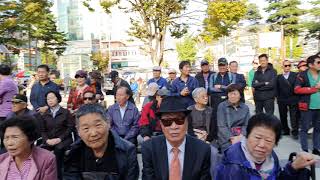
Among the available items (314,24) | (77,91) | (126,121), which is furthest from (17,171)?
(314,24)

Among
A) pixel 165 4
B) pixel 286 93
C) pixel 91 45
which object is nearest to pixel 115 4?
pixel 165 4

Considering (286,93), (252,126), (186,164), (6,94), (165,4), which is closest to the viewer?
(252,126)

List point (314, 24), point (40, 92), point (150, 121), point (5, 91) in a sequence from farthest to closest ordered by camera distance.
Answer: point (314, 24), point (40, 92), point (5, 91), point (150, 121)

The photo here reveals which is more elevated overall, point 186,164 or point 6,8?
point 6,8

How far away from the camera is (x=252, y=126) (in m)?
2.51

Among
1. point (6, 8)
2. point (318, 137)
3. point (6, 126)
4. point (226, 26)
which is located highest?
point (6, 8)

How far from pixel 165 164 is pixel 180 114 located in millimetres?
350

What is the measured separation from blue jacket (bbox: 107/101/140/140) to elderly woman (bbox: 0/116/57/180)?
125 inches

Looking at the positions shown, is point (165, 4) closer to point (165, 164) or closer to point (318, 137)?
point (318, 137)

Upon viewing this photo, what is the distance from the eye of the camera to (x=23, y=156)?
302cm

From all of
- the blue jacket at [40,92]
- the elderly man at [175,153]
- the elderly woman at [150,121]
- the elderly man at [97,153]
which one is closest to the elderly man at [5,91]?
the blue jacket at [40,92]

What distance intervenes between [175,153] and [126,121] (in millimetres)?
3606

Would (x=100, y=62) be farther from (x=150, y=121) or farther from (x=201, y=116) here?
(x=201, y=116)

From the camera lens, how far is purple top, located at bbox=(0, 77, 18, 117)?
6.68 metres
